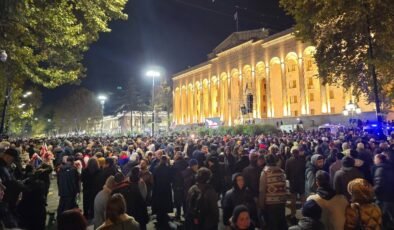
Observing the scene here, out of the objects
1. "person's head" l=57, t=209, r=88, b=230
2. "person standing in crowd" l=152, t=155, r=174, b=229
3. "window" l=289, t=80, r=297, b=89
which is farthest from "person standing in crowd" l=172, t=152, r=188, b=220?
"window" l=289, t=80, r=297, b=89

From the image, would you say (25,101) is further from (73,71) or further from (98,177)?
(98,177)

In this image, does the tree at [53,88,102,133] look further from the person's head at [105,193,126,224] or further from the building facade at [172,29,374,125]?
the person's head at [105,193,126,224]

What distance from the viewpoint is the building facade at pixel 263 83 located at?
45.2m

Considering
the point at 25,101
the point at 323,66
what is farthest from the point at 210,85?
the point at 323,66

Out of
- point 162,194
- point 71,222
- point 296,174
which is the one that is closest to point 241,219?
point 71,222

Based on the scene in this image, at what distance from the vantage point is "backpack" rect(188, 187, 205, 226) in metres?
5.10

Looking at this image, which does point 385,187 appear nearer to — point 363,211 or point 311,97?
point 363,211

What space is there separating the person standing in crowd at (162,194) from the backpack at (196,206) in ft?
9.68

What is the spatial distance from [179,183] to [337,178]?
165 inches

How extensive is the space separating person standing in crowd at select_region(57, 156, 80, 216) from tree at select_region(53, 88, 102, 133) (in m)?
71.1

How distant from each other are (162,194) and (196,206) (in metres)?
3.14

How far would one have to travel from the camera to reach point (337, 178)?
5809mm

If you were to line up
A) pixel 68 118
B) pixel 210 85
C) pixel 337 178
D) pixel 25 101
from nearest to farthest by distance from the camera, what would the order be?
pixel 337 178 → pixel 25 101 → pixel 210 85 → pixel 68 118

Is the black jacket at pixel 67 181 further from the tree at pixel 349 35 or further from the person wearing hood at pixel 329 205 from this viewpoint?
the tree at pixel 349 35
